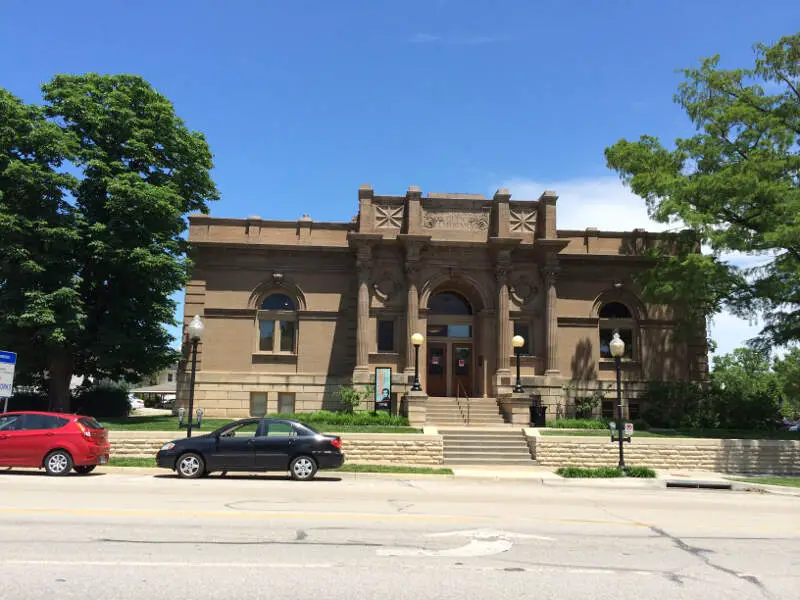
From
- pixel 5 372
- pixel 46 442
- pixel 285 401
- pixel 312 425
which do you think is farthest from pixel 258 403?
pixel 46 442

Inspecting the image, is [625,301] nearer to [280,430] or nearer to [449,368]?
[449,368]

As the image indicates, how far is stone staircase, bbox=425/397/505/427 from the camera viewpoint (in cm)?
2619

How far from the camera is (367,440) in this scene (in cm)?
2103

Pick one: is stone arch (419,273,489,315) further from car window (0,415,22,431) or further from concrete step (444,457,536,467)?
car window (0,415,22,431)

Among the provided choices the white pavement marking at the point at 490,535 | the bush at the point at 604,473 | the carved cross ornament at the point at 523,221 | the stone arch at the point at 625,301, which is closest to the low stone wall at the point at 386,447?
the bush at the point at 604,473

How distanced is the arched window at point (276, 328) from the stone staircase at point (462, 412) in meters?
7.00

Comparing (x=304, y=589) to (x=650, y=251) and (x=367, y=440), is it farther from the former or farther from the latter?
(x=650, y=251)

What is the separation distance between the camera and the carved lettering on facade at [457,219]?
2958 cm

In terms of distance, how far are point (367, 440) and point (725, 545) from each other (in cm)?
1378

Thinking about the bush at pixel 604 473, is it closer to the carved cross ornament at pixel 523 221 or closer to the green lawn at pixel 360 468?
the green lawn at pixel 360 468

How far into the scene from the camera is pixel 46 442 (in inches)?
617

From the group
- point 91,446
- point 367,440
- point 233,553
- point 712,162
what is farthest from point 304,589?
point 712,162

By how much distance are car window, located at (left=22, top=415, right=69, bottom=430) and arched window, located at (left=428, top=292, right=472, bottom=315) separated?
1785cm

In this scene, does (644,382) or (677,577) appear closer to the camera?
(677,577)
